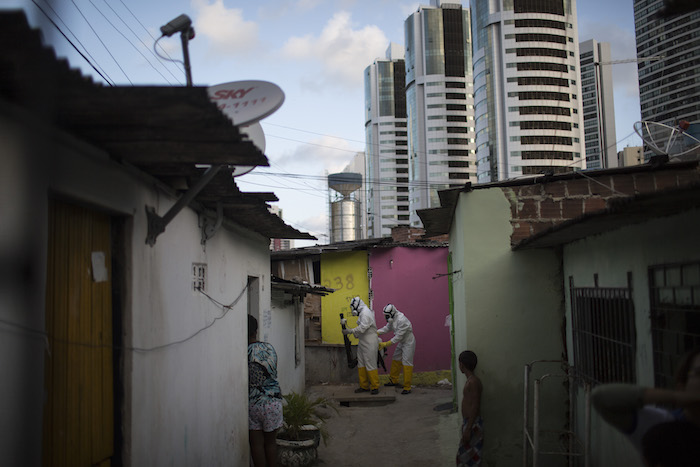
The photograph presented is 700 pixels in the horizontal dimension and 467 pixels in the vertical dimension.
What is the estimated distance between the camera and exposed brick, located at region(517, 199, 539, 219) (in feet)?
23.5

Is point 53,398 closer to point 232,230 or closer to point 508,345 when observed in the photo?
point 232,230

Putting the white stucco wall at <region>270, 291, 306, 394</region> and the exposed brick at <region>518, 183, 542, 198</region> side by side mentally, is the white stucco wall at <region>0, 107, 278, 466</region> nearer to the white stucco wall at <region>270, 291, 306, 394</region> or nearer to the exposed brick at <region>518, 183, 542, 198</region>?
the white stucco wall at <region>270, 291, 306, 394</region>

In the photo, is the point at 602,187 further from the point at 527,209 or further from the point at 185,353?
the point at 185,353

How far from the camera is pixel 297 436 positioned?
25.8 feet

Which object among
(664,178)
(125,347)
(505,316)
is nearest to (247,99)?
(125,347)

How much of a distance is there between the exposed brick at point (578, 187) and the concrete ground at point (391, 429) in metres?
3.92

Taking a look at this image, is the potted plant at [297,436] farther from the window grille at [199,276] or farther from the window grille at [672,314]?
the window grille at [672,314]

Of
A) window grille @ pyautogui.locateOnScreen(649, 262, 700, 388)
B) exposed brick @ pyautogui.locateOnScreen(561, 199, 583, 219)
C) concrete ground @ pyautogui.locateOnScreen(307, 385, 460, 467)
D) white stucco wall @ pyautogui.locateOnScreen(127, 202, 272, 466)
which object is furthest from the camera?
concrete ground @ pyautogui.locateOnScreen(307, 385, 460, 467)

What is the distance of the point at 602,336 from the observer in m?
5.25

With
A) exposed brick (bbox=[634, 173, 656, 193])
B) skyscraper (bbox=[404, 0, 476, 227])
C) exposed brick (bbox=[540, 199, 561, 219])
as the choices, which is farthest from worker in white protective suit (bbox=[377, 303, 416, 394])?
skyscraper (bbox=[404, 0, 476, 227])

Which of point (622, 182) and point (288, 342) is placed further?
point (288, 342)

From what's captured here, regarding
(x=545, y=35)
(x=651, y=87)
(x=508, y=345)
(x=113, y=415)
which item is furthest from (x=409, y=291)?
(x=651, y=87)

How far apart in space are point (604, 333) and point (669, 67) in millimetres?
61877

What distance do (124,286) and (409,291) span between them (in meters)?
13.2
